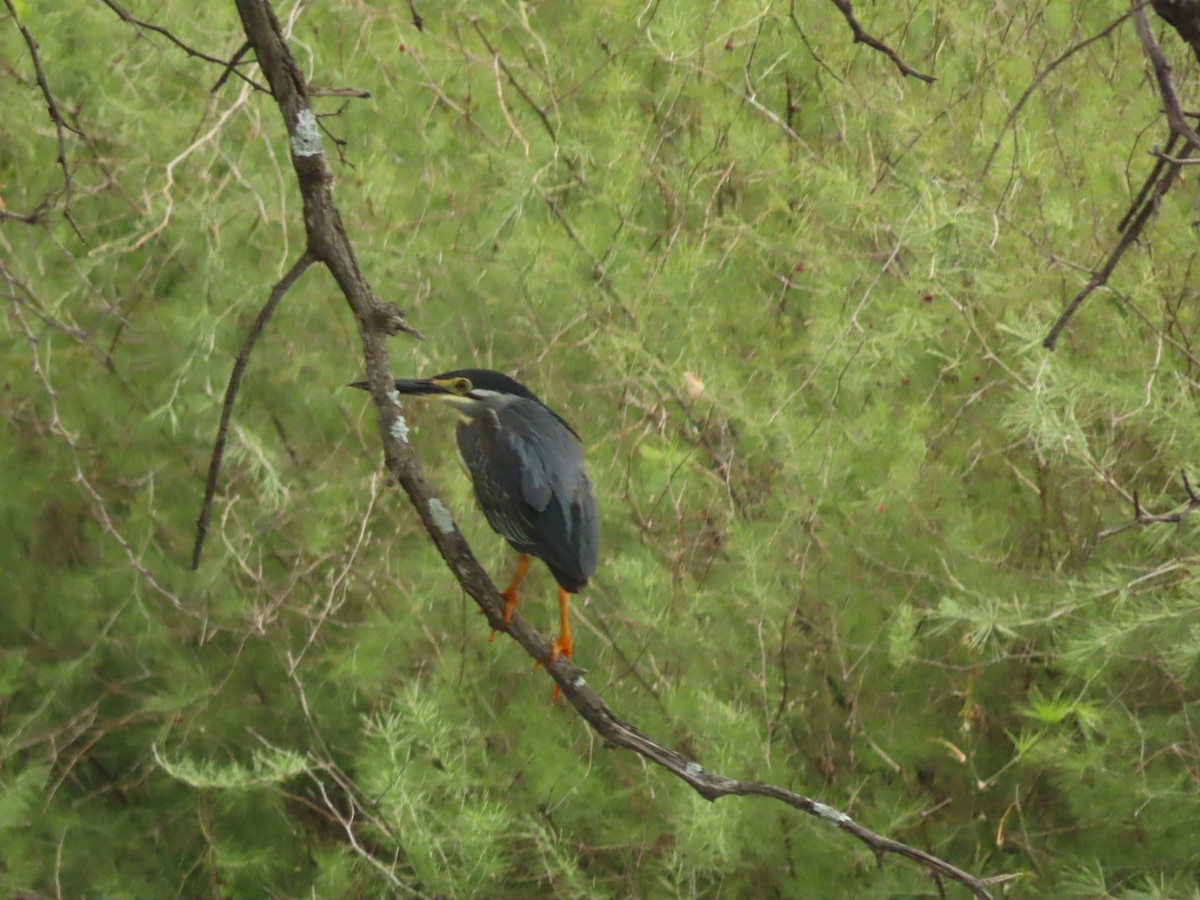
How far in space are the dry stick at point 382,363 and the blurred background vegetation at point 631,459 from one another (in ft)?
4.16

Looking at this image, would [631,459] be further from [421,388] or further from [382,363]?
[382,363]

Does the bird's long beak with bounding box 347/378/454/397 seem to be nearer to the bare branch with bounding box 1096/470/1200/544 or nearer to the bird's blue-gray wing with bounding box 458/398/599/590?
the bird's blue-gray wing with bounding box 458/398/599/590

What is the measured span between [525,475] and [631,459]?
1.02m

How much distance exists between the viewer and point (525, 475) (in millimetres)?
2100

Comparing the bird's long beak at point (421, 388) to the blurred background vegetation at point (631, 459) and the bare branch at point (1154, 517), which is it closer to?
the blurred background vegetation at point (631, 459)

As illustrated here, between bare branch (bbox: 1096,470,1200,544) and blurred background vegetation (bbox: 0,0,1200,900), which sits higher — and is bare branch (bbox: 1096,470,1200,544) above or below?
above

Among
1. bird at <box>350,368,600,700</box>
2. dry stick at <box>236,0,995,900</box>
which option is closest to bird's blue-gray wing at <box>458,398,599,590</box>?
bird at <box>350,368,600,700</box>

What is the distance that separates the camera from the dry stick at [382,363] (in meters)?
1.41

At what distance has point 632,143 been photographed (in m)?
3.17

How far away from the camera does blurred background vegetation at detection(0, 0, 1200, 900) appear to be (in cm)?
281

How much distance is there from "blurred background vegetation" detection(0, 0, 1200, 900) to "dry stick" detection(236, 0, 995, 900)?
1.27m

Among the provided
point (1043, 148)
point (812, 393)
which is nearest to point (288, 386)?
point (812, 393)

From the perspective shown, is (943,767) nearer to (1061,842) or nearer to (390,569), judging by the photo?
(1061,842)

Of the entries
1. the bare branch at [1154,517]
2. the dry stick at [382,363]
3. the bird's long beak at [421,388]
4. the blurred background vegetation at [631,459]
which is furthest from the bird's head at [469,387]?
the bare branch at [1154,517]
